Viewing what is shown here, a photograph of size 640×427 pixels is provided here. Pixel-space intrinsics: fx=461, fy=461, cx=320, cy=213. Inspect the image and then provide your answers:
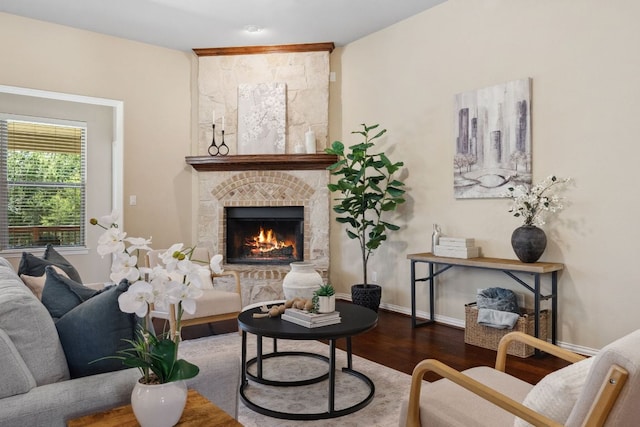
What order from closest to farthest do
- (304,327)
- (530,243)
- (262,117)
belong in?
1. (304,327)
2. (530,243)
3. (262,117)

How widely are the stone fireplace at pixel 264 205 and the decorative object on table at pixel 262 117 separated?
12.7 inches

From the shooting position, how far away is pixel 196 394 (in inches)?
59.7

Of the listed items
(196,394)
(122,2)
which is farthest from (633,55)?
(122,2)

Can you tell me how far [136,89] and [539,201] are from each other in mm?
4558

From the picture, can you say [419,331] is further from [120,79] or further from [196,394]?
[120,79]

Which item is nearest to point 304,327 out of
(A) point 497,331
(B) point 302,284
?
(B) point 302,284

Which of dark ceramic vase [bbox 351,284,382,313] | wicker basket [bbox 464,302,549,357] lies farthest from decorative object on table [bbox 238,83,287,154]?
→ wicker basket [bbox 464,302,549,357]

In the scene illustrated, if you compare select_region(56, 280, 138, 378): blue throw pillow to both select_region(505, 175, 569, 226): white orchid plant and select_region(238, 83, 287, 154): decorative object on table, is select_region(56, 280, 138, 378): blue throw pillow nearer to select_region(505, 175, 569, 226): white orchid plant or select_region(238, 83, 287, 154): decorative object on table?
select_region(505, 175, 569, 226): white orchid plant

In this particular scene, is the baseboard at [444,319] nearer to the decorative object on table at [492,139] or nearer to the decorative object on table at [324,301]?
the decorative object on table at [492,139]

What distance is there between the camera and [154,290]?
1.25 metres

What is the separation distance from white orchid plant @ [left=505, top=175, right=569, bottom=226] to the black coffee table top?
5.63 feet

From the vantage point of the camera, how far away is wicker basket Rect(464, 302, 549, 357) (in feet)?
11.6

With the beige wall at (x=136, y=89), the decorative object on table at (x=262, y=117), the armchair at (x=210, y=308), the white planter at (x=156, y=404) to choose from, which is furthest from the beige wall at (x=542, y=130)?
the white planter at (x=156, y=404)

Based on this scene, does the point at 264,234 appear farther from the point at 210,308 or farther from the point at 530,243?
the point at 530,243
